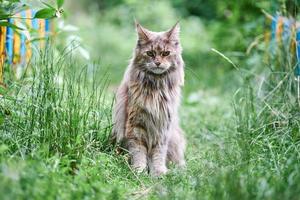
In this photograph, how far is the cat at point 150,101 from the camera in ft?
16.8

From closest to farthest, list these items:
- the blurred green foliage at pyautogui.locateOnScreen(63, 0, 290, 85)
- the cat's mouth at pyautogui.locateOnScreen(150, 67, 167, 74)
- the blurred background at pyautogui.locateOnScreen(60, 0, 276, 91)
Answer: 1. the cat's mouth at pyautogui.locateOnScreen(150, 67, 167, 74)
2. the blurred background at pyautogui.locateOnScreen(60, 0, 276, 91)
3. the blurred green foliage at pyautogui.locateOnScreen(63, 0, 290, 85)

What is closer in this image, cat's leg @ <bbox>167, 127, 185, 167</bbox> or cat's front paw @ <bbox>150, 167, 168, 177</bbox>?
cat's front paw @ <bbox>150, 167, 168, 177</bbox>

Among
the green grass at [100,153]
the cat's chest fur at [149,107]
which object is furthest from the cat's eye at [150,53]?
the green grass at [100,153]

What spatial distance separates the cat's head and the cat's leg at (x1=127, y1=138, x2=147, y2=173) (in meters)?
0.62

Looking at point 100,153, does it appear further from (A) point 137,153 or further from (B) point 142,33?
(B) point 142,33

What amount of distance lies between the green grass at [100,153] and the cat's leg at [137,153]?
0.15 m

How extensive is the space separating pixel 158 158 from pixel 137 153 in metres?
0.21

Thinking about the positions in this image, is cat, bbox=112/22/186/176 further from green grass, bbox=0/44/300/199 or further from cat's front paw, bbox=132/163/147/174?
green grass, bbox=0/44/300/199

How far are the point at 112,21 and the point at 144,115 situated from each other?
10324mm

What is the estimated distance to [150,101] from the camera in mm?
5160

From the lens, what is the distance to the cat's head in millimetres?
5168

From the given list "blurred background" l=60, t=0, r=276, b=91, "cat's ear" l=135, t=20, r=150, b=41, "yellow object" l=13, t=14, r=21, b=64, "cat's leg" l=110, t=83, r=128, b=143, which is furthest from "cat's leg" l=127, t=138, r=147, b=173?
"blurred background" l=60, t=0, r=276, b=91

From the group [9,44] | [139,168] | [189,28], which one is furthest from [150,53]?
[189,28]

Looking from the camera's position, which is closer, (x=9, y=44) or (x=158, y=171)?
(x=158, y=171)
